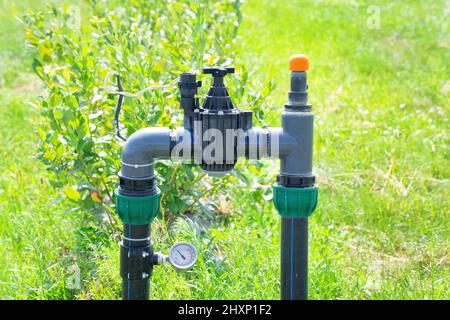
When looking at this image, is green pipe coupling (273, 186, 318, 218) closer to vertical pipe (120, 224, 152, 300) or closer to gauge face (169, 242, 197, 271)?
gauge face (169, 242, 197, 271)

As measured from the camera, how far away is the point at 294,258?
6.38 feet

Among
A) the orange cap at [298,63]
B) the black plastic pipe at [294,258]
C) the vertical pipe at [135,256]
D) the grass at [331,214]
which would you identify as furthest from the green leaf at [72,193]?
the orange cap at [298,63]

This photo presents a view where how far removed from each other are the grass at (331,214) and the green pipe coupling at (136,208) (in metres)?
0.54

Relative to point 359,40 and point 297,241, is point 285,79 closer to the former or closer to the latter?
point 359,40

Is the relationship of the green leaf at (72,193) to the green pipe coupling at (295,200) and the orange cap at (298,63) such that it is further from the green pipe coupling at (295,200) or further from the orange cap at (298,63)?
the orange cap at (298,63)

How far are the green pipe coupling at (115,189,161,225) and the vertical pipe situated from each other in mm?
33

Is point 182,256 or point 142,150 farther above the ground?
point 142,150

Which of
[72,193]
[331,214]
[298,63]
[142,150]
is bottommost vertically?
[331,214]

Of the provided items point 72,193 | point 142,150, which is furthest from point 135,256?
point 72,193

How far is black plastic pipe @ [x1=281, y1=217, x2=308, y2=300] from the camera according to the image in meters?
1.93

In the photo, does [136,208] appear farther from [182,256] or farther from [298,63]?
[298,63]

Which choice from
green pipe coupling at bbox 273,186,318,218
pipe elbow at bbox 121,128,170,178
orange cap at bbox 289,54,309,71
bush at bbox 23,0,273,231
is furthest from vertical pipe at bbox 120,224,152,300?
bush at bbox 23,0,273,231

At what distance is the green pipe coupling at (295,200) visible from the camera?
1.89 metres

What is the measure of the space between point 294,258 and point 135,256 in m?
0.45
